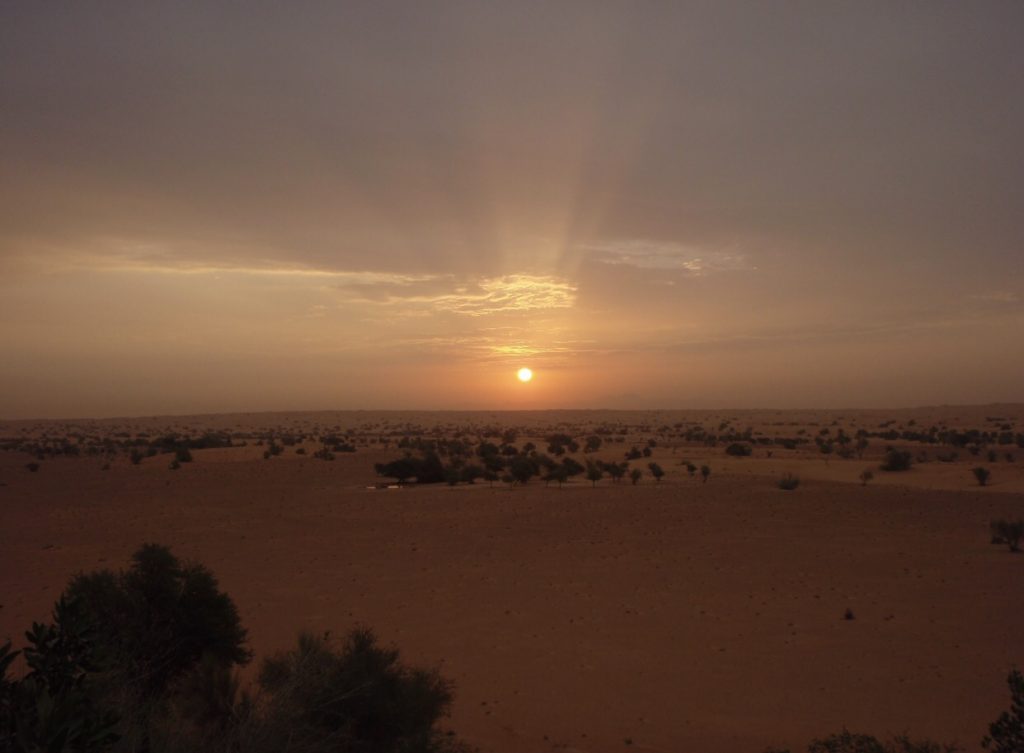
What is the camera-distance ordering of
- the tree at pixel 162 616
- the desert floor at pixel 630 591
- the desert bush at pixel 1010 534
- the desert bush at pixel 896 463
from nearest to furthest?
the tree at pixel 162 616 → the desert floor at pixel 630 591 → the desert bush at pixel 1010 534 → the desert bush at pixel 896 463

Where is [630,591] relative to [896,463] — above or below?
below

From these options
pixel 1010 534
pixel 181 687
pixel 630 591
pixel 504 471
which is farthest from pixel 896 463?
pixel 181 687

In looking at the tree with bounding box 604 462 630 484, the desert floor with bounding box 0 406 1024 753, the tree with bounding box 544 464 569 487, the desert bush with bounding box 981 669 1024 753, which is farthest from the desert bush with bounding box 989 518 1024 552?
the tree with bounding box 544 464 569 487

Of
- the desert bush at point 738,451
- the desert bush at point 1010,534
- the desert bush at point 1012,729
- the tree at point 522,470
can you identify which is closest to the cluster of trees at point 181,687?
the desert bush at point 1012,729

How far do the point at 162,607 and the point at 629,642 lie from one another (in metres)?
7.58

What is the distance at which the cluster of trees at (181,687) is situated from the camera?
3.84 meters

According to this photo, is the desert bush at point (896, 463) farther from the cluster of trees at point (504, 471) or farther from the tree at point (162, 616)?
the tree at point (162, 616)

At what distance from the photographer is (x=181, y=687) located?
25.5 ft

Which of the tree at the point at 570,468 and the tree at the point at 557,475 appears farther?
the tree at the point at 570,468

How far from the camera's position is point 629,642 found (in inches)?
512

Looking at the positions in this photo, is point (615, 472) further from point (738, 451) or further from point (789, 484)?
point (738, 451)

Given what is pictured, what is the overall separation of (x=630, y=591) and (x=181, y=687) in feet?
35.6

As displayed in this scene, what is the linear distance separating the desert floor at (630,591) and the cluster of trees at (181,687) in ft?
6.81

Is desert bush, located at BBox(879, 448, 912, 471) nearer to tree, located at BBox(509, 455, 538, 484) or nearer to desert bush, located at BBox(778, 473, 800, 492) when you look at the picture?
desert bush, located at BBox(778, 473, 800, 492)
